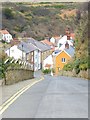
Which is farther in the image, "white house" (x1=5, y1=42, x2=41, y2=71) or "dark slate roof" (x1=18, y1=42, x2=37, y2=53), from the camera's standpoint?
"dark slate roof" (x1=18, y1=42, x2=37, y2=53)

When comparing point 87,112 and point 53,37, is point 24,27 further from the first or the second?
point 87,112

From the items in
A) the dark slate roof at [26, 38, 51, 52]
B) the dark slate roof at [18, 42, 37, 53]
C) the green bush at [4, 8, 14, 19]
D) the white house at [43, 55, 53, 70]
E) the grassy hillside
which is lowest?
the white house at [43, 55, 53, 70]

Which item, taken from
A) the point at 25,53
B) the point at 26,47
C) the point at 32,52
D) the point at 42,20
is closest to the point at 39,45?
the point at 42,20

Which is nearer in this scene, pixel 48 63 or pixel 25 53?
pixel 25 53

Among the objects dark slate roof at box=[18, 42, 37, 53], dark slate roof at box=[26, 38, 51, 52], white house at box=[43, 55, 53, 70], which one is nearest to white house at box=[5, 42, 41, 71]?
dark slate roof at box=[18, 42, 37, 53]

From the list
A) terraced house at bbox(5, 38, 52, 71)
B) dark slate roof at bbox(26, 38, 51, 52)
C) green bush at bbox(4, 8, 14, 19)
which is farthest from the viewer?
dark slate roof at bbox(26, 38, 51, 52)

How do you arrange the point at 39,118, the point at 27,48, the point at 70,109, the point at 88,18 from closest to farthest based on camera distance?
the point at 39,118, the point at 70,109, the point at 88,18, the point at 27,48

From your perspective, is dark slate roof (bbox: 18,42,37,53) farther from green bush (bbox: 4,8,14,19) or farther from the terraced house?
green bush (bbox: 4,8,14,19)

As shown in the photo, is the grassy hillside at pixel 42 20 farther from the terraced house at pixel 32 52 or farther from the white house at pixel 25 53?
the white house at pixel 25 53

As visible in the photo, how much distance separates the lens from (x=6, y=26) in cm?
6359

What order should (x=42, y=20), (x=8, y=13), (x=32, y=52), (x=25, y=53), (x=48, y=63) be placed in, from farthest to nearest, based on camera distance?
1. (x=48, y=63)
2. (x=42, y=20)
3. (x=32, y=52)
4. (x=25, y=53)
5. (x=8, y=13)

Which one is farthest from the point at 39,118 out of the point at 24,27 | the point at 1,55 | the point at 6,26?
the point at 24,27

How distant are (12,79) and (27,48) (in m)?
53.6

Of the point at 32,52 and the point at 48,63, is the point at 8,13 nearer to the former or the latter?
the point at 32,52
